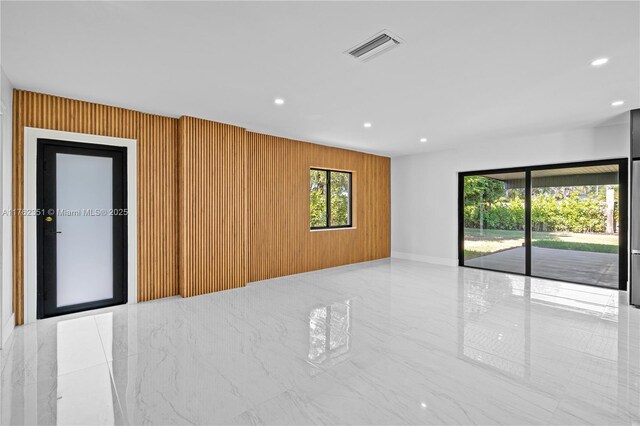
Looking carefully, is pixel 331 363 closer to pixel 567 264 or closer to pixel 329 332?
pixel 329 332

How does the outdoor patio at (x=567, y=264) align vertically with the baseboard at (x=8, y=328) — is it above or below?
above

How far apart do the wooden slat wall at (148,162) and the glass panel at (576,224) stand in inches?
246

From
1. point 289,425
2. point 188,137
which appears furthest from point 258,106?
point 289,425

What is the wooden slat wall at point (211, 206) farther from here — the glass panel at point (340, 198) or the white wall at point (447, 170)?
the white wall at point (447, 170)

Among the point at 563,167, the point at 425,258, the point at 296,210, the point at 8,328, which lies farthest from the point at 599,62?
the point at 8,328

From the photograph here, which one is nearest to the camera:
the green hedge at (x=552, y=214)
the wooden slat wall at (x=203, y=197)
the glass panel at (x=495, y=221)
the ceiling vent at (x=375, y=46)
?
the ceiling vent at (x=375, y=46)

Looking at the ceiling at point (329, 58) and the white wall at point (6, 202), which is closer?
the ceiling at point (329, 58)

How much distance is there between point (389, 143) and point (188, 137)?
3.78 meters

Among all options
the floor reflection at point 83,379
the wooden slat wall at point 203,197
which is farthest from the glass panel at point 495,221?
the floor reflection at point 83,379

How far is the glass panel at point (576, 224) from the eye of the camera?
5285 mm

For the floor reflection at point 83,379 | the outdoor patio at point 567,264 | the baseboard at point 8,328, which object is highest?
the outdoor patio at point 567,264

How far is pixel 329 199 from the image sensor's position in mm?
7078

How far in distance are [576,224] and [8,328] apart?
7.91 m

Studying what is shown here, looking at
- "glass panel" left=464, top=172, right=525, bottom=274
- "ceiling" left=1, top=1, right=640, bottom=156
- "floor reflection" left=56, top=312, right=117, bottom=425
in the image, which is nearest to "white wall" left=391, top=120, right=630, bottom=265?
"glass panel" left=464, top=172, right=525, bottom=274
